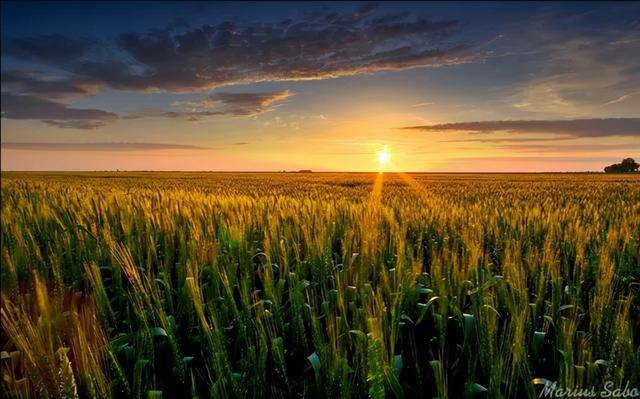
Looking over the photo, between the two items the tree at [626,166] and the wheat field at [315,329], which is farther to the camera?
the tree at [626,166]

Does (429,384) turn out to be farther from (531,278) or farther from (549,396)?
(531,278)

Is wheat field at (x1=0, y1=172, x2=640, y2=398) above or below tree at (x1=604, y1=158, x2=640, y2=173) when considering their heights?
below

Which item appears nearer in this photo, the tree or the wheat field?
the wheat field

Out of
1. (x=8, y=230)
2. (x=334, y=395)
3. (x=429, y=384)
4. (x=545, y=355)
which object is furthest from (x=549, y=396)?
(x=8, y=230)

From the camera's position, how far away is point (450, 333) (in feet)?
8.49

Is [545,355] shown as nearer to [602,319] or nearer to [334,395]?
[602,319]

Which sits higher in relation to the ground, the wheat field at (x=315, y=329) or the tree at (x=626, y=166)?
the tree at (x=626, y=166)

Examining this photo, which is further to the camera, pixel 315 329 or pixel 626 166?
pixel 626 166

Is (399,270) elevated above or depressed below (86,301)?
above

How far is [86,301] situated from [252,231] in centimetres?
206

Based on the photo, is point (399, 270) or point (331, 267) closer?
point (399, 270)

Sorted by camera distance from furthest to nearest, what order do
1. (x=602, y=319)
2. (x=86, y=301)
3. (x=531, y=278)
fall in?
1. (x=531, y=278)
2. (x=86, y=301)
3. (x=602, y=319)

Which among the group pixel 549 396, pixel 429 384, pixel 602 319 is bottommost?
pixel 429 384

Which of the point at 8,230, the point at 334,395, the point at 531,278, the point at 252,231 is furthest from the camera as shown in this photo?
the point at 252,231
